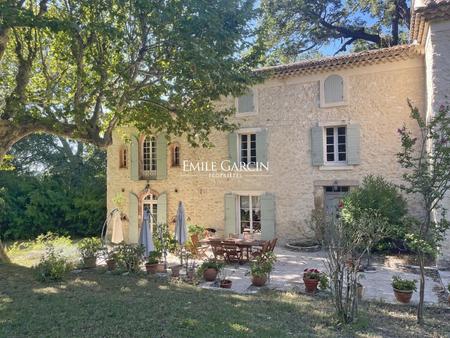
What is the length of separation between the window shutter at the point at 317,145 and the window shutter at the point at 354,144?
0.97 metres

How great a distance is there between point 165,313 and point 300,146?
878 cm

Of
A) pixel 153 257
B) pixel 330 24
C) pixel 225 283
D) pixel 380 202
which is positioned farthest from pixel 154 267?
pixel 330 24

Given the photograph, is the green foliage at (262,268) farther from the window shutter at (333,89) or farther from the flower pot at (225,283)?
the window shutter at (333,89)

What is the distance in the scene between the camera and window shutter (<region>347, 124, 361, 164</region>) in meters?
12.2

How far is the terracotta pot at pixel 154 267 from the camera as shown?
31.4ft

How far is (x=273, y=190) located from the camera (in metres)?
13.6

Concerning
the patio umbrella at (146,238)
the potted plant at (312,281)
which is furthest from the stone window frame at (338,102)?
the patio umbrella at (146,238)

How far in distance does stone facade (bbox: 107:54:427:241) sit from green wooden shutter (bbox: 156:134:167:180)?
0.27 metres

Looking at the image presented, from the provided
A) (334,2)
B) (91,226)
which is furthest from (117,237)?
(334,2)

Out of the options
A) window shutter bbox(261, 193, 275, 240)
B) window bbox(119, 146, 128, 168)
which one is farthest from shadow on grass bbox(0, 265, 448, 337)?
window bbox(119, 146, 128, 168)

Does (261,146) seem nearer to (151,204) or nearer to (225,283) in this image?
(151,204)

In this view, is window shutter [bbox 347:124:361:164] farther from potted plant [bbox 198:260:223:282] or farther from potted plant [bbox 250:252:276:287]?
potted plant [bbox 198:260:223:282]

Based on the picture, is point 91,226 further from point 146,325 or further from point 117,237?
point 146,325

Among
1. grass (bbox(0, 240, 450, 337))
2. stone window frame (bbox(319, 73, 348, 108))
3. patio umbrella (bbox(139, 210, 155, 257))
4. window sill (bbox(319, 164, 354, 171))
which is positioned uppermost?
stone window frame (bbox(319, 73, 348, 108))
